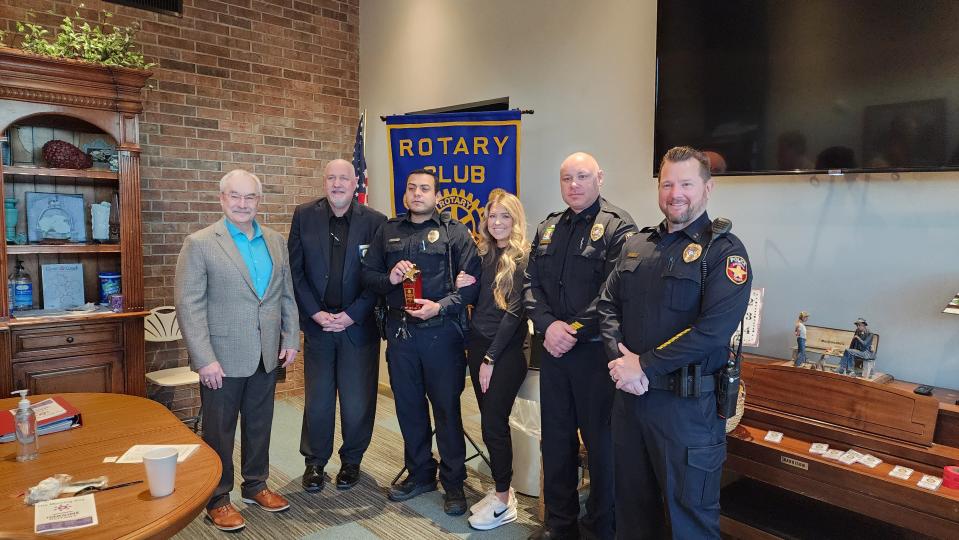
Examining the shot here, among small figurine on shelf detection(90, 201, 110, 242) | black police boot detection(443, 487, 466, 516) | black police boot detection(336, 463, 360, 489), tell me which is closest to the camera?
black police boot detection(443, 487, 466, 516)

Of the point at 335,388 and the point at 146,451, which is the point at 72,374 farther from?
the point at 146,451

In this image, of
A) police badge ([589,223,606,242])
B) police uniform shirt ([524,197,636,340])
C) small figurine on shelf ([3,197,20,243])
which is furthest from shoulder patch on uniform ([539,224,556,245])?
small figurine on shelf ([3,197,20,243])

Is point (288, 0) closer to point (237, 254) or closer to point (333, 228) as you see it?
point (333, 228)

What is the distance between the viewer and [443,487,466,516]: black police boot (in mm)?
2992

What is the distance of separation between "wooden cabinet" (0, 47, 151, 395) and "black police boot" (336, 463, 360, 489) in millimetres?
1476

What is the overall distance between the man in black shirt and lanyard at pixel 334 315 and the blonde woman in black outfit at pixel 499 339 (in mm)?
622

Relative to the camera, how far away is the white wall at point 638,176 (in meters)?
2.38

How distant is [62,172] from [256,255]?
162cm

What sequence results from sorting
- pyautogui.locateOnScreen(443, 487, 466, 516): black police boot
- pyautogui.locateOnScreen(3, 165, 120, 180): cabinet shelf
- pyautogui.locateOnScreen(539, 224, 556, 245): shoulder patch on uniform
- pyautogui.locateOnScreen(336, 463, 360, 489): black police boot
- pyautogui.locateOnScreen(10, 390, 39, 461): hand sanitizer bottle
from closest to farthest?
pyautogui.locateOnScreen(10, 390, 39, 461): hand sanitizer bottle → pyautogui.locateOnScreen(539, 224, 556, 245): shoulder patch on uniform → pyautogui.locateOnScreen(443, 487, 466, 516): black police boot → pyautogui.locateOnScreen(336, 463, 360, 489): black police boot → pyautogui.locateOnScreen(3, 165, 120, 180): cabinet shelf

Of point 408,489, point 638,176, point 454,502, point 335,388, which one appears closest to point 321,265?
point 335,388

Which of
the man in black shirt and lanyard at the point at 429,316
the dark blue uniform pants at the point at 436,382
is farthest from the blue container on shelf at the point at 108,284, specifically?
the dark blue uniform pants at the point at 436,382

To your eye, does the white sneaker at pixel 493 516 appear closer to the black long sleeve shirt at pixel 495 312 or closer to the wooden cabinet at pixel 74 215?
the black long sleeve shirt at pixel 495 312

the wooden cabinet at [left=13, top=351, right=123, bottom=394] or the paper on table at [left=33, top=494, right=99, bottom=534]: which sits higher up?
the paper on table at [left=33, top=494, right=99, bottom=534]

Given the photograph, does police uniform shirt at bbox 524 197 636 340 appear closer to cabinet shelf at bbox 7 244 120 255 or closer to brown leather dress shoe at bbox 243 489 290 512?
brown leather dress shoe at bbox 243 489 290 512
